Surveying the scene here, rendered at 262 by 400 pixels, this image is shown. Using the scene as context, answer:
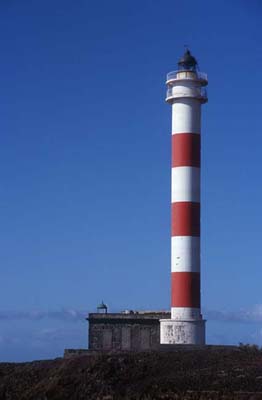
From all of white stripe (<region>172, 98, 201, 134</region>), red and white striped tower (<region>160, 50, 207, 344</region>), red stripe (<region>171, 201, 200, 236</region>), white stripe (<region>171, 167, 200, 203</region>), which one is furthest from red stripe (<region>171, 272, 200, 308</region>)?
white stripe (<region>172, 98, 201, 134</region>)

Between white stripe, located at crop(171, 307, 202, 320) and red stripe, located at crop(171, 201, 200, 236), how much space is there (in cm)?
257

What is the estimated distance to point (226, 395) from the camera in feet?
88.3

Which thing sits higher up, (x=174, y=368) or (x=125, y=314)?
(x=125, y=314)

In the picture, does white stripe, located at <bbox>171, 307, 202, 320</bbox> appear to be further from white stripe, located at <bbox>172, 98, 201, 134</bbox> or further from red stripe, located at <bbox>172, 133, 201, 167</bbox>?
white stripe, located at <bbox>172, 98, 201, 134</bbox>

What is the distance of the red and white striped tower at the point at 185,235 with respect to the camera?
34594 mm

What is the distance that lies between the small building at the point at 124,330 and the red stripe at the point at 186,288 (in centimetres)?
368

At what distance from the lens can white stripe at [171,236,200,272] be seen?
3456cm

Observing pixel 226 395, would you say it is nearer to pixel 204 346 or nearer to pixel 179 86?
pixel 204 346

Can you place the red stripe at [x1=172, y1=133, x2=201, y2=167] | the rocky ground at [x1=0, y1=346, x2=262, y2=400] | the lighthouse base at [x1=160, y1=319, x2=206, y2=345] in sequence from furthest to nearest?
1. the red stripe at [x1=172, y1=133, x2=201, y2=167]
2. the lighthouse base at [x1=160, y1=319, x2=206, y2=345]
3. the rocky ground at [x1=0, y1=346, x2=262, y2=400]

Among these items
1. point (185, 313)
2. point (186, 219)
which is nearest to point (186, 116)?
point (186, 219)

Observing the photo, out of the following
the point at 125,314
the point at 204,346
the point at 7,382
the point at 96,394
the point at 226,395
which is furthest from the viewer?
the point at 125,314

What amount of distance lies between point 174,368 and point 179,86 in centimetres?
1083

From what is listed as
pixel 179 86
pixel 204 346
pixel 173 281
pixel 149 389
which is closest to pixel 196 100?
pixel 179 86

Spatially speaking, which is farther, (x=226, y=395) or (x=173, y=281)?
(x=173, y=281)
